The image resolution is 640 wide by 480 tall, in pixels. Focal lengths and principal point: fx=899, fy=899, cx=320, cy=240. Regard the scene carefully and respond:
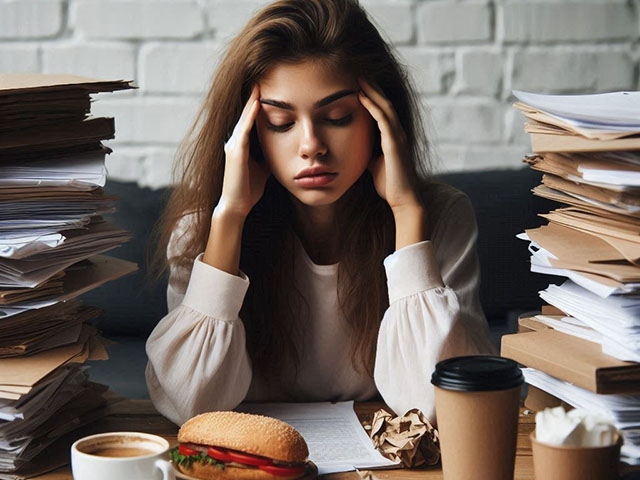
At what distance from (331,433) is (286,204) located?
0.58 m

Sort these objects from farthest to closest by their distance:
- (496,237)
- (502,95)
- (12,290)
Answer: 1. (502,95)
2. (496,237)
3. (12,290)

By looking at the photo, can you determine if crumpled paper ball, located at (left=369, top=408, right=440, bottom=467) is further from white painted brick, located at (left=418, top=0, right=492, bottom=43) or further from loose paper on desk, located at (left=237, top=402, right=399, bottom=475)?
white painted brick, located at (left=418, top=0, right=492, bottom=43)

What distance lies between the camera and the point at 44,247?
3.76 feet

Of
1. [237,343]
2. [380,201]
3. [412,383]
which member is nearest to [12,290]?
[237,343]

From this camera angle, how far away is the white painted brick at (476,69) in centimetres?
214

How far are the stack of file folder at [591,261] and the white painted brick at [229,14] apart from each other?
1.12 metres

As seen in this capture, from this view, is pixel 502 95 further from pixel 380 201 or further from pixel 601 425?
pixel 601 425

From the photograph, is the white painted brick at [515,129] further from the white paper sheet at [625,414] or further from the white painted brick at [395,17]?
the white paper sheet at [625,414]

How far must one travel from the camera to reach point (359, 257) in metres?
1.60

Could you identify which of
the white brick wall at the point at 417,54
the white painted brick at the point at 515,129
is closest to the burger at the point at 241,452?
the white brick wall at the point at 417,54

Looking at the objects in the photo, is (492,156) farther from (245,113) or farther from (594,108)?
(594,108)

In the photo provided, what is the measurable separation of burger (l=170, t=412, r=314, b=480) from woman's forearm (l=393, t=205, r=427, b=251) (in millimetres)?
475

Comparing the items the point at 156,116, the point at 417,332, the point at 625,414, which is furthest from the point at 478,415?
the point at 156,116

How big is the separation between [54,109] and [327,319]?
25.9 inches
